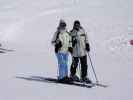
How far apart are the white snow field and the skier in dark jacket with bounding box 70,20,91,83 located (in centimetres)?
47

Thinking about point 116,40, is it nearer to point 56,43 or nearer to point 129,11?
point 129,11

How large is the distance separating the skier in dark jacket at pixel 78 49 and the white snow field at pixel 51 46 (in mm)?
469

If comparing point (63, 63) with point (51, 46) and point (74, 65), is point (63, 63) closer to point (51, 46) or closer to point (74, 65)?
point (74, 65)

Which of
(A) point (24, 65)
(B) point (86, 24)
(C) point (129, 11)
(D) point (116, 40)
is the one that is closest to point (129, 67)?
(A) point (24, 65)

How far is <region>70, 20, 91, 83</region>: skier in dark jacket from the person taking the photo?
40.1 feet

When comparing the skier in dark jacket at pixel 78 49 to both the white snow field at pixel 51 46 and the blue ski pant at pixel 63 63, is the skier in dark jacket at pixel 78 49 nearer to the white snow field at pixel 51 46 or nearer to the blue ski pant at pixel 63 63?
the blue ski pant at pixel 63 63

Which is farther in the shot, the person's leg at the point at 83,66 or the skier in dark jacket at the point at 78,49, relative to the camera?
the person's leg at the point at 83,66

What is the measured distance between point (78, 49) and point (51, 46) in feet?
18.6

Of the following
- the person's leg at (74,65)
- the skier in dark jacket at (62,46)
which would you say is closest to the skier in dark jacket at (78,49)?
the person's leg at (74,65)

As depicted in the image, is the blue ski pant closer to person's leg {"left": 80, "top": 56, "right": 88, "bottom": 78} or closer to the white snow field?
the white snow field

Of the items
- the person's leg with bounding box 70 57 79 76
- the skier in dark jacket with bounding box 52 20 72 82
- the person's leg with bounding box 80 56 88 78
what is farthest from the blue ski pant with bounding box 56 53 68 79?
the person's leg with bounding box 80 56 88 78

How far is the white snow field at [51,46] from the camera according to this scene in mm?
11535

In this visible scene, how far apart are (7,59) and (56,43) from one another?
2.55m

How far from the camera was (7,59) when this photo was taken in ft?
46.7
